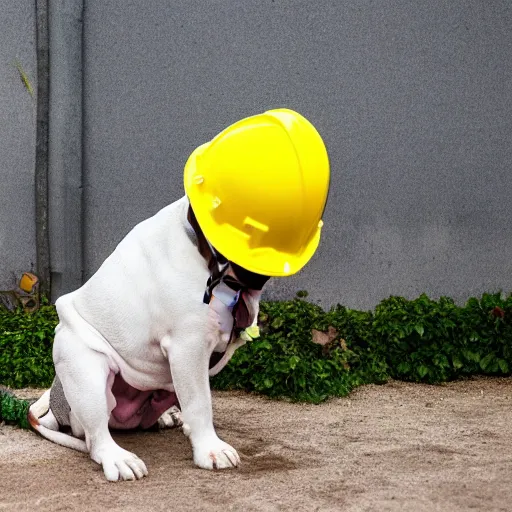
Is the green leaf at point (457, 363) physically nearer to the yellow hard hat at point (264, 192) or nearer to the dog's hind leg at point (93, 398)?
the yellow hard hat at point (264, 192)

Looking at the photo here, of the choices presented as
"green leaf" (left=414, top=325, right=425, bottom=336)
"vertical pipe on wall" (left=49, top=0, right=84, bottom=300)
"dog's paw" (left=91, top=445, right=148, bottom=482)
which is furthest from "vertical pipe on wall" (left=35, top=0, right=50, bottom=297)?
"dog's paw" (left=91, top=445, right=148, bottom=482)

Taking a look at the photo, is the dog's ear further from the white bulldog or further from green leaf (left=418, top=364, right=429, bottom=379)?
green leaf (left=418, top=364, right=429, bottom=379)

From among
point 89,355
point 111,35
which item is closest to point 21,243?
point 111,35

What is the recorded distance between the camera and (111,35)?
5.56 meters

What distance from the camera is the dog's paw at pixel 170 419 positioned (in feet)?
12.8

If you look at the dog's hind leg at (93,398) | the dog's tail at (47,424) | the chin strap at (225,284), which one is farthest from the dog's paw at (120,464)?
the chin strap at (225,284)

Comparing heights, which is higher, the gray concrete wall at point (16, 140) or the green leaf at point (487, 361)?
the gray concrete wall at point (16, 140)

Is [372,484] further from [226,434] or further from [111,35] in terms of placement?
[111,35]

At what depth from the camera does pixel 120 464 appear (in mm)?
3137

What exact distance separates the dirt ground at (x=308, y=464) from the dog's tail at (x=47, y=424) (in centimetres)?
4

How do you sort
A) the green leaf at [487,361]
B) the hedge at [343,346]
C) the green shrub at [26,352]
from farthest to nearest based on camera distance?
the green leaf at [487,361]
the green shrub at [26,352]
the hedge at [343,346]

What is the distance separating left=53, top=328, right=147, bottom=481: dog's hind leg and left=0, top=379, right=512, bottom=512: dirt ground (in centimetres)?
8

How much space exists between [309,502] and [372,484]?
0.31 meters

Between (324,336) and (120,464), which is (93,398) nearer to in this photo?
(120,464)
